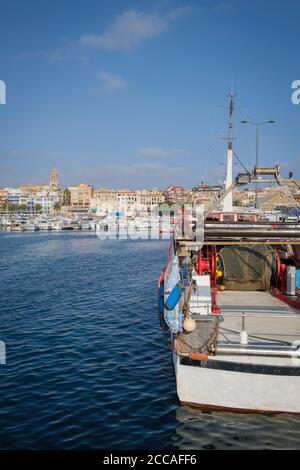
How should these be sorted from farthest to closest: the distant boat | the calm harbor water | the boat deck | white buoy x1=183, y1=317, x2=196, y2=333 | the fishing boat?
the distant boat
the boat deck
white buoy x1=183, y1=317, x2=196, y2=333
the calm harbor water
the fishing boat

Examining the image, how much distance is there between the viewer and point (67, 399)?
1148cm

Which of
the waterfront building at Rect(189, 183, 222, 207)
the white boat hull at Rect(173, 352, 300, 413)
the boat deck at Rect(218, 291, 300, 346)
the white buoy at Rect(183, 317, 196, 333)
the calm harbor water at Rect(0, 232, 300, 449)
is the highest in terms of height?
the waterfront building at Rect(189, 183, 222, 207)

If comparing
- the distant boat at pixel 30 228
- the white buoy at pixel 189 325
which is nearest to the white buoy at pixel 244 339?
the white buoy at pixel 189 325

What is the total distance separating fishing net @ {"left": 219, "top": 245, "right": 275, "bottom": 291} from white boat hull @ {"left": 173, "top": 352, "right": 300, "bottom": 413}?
273 inches

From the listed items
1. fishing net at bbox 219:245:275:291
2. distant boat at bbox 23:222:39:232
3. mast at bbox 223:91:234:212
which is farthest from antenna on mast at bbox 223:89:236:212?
distant boat at bbox 23:222:39:232

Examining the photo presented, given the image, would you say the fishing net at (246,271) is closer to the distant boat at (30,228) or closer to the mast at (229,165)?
the mast at (229,165)

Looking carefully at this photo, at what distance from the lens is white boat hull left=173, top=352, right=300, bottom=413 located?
8820 millimetres

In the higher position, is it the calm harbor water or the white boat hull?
the white boat hull

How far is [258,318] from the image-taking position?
12.3 meters

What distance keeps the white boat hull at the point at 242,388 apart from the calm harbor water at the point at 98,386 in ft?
1.56

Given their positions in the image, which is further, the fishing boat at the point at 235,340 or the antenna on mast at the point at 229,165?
the antenna on mast at the point at 229,165

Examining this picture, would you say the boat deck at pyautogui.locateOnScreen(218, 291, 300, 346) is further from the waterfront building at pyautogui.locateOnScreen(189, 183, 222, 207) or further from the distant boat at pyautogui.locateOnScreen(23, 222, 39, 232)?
the distant boat at pyautogui.locateOnScreen(23, 222, 39, 232)

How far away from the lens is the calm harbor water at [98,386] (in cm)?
923

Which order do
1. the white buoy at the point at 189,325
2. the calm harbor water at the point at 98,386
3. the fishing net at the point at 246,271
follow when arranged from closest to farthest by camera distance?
the calm harbor water at the point at 98,386 → the white buoy at the point at 189,325 → the fishing net at the point at 246,271
